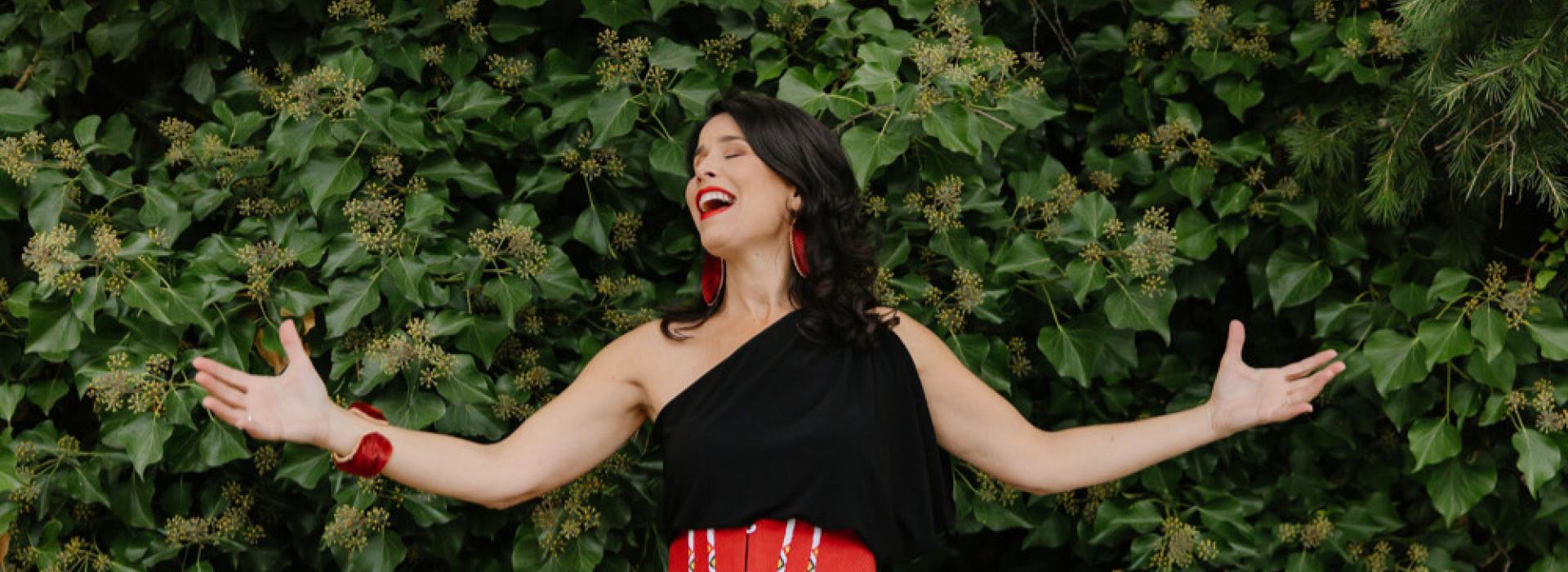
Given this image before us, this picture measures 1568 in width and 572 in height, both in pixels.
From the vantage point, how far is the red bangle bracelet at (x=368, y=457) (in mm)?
2047

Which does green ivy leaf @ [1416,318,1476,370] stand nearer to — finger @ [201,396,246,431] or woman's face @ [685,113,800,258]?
woman's face @ [685,113,800,258]

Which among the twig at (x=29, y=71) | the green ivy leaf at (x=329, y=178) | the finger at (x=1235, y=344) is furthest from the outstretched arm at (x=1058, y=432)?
the twig at (x=29, y=71)

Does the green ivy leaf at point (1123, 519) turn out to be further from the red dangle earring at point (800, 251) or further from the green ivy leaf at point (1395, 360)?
the red dangle earring at point (800, 251)

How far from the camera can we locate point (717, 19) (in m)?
2.85

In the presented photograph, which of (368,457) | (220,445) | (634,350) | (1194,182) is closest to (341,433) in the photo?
(368,457)

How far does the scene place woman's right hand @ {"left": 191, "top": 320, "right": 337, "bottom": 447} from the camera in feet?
6.51

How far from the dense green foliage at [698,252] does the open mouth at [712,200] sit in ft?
1.21

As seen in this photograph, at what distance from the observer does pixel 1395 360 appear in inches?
107

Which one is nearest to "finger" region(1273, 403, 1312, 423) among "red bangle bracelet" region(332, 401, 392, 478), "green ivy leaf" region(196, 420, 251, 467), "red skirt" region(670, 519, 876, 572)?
"red skirt" region(670, 519, 876, 572)

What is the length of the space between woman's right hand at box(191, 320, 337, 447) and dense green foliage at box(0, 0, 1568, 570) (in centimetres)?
40

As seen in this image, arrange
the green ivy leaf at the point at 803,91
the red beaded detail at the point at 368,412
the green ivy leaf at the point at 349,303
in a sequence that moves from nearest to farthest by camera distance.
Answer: the red beaded detail at the point at 368,412
the green ivy leaf at the point at 349,303
the green ivy leaf at the point at 803,91

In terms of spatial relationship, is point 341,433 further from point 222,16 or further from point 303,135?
point 222,16

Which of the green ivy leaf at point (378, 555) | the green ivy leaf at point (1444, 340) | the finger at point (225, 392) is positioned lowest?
the green ivy leaf at point (378, 555)

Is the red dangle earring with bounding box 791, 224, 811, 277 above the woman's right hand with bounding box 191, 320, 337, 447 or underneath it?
underneath
